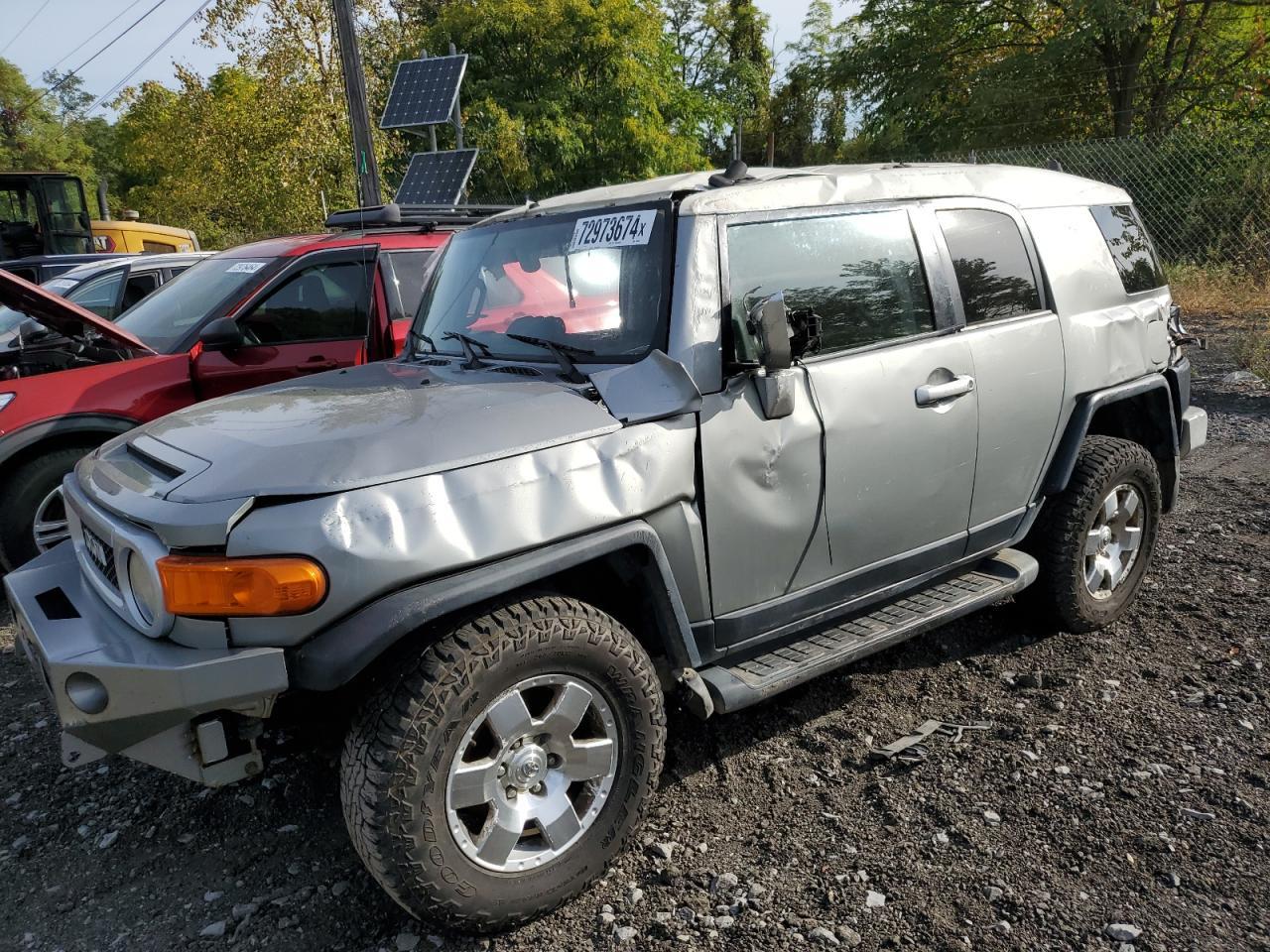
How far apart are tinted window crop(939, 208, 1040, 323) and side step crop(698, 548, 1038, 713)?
100cm

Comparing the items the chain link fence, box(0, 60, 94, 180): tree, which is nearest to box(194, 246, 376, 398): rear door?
the chain link fence

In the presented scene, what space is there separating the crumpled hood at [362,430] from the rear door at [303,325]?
2474mm

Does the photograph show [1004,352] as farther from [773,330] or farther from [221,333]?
[221,333]

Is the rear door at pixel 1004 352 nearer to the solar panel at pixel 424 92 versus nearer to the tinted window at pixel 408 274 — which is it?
the tinted window at pixel 408 274

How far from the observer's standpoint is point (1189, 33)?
18.4m

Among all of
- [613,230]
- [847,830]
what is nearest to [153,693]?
[613,230]

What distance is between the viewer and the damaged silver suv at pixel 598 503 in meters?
2.22

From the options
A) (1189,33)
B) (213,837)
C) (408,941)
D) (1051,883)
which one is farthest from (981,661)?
(1189,33)

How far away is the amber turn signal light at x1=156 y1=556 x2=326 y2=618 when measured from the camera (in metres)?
2.15

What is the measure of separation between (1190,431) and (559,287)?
312cm

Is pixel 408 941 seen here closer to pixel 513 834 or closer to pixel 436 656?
pixel 513 834

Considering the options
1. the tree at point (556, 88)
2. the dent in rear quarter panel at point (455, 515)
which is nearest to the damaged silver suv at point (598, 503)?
the dent in rear quarter panel at point (455, 515)

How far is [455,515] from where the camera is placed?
2312 mm

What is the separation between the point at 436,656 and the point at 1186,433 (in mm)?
3745
